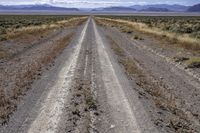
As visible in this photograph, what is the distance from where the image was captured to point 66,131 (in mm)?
7812

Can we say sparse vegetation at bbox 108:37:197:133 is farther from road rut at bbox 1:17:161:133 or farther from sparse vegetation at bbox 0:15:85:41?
sparse vegetation at bbox 0:15:85:41

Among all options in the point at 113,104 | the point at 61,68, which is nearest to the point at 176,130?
the point at 113,104

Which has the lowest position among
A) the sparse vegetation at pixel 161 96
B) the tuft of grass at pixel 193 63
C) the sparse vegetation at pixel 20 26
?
the sparse vegetation at pixel 20 26

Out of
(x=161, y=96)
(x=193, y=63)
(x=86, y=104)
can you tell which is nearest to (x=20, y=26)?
(x=193, y=63)

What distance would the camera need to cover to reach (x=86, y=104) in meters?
10.0

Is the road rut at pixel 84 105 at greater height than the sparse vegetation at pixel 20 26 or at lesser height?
greater

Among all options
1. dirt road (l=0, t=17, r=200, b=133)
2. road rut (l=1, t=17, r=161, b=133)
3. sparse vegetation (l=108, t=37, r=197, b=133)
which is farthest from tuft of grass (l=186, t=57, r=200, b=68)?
road rut (l=1, t=17, r=161, b=133)

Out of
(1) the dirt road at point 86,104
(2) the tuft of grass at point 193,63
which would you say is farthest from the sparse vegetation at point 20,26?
(1) the dirt road at point 86,104

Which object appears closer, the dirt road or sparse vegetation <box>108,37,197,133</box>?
the dirt road

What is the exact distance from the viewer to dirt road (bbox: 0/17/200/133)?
815 cm

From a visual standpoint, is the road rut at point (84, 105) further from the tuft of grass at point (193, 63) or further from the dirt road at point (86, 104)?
the tuft of grass at point (193, 63)

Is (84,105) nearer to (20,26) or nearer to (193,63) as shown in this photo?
(193,63)

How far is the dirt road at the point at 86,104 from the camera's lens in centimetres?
815

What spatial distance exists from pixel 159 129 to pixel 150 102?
99.7 inches
